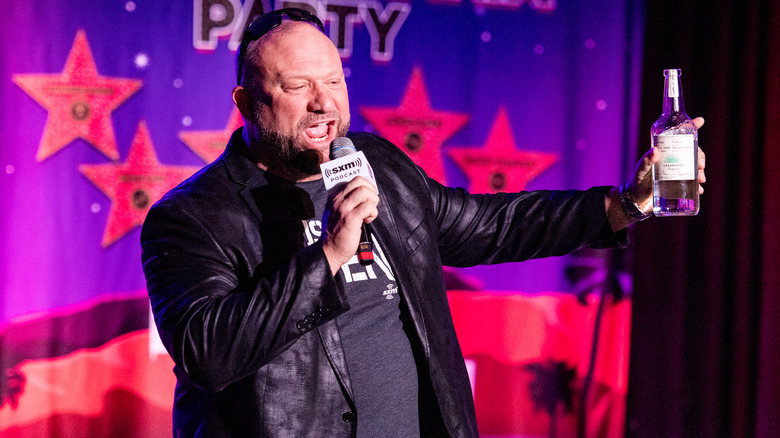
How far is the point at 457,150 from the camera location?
329cm

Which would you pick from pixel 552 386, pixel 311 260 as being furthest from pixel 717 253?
pixel 311 260

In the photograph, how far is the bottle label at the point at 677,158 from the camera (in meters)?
1.56

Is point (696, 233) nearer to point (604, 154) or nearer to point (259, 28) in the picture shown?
point (604, 154)

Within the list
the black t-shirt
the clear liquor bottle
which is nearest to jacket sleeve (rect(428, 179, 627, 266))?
the clear liquor bottle

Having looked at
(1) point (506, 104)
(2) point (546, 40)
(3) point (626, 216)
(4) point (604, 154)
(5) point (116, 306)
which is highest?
(2) point (546, 40)

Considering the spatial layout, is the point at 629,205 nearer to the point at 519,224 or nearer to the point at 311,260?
the point at 519,224

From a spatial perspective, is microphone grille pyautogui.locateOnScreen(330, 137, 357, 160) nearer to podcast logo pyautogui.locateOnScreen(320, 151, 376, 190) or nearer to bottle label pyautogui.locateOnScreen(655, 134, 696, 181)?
podcast logo pyautogui.locateOnScreen(320, 151, 376, 190)

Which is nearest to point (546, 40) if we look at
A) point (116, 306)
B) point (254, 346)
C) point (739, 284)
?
point (739, 284)

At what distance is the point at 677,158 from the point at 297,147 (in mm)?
841

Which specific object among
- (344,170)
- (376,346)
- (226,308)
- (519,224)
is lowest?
(376,346)

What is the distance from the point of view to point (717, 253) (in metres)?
3.08

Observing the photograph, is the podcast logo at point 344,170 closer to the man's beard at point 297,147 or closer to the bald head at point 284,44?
the man's beard at point 297,147

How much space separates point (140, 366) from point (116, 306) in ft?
0.92

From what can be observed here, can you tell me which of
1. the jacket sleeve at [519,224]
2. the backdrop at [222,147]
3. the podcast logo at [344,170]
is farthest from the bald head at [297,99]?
the backdrop at [222,147]
